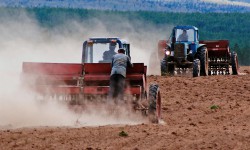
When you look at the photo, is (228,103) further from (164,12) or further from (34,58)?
(164,12)

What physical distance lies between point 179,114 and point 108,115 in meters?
2.95

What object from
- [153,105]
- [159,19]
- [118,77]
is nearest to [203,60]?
[118,77]

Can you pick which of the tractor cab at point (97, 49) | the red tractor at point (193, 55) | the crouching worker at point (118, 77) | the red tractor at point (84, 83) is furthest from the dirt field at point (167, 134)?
the red tractor at point (193, 55)

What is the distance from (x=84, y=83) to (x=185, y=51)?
16.4 meters

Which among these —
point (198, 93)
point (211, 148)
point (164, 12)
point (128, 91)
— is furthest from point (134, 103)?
point (164, 12)

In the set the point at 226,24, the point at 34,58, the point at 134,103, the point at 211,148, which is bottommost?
the point at 211,148

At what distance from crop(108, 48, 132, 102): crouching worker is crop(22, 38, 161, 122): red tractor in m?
0.15

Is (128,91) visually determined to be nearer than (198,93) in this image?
Yes

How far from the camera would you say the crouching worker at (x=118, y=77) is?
17.2m

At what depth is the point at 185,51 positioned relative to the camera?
33.8 m

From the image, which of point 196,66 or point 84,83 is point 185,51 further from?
point 84,83

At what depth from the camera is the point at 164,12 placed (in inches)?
7515

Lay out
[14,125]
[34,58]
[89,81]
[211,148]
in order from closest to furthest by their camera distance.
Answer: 1. [211,148]
2. [14,125]
3. [89,81]
4. [34,58]

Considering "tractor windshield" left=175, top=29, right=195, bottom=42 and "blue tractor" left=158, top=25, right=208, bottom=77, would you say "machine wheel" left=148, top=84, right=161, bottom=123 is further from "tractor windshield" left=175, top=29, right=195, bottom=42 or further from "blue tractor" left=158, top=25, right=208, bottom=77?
"tractor windshield" left=175, top=29, right=195, bottom=42
